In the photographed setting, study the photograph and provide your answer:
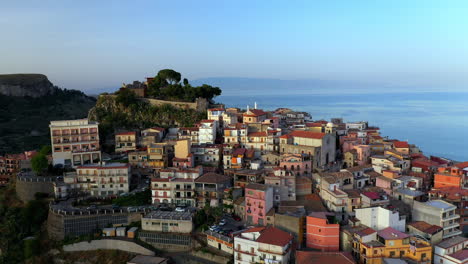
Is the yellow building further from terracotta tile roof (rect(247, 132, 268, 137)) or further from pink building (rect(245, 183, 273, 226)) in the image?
terracotta tile roof (rect(247, 132, 268, 137))

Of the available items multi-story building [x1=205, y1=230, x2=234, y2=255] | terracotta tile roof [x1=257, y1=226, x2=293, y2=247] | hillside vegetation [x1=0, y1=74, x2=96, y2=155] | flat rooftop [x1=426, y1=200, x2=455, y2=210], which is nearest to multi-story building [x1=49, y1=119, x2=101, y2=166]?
multi-story building [x1=205, y1=230, x2=234, y2=255]

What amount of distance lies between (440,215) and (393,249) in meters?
4.70

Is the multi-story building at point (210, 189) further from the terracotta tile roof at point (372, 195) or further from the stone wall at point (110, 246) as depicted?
the terracotta tile roof at point (372, 195)

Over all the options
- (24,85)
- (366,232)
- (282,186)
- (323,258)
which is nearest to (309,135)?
(282,186)

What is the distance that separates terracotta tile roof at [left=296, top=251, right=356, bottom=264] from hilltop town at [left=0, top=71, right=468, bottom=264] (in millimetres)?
52

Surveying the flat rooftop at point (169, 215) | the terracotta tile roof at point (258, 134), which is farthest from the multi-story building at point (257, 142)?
the flat rooftop at point (169, 215)

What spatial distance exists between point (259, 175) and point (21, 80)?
271ft

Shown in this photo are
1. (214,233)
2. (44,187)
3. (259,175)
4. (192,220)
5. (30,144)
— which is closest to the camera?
(214,233)

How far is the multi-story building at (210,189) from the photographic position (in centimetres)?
2608

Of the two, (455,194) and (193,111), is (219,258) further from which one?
(193,111)

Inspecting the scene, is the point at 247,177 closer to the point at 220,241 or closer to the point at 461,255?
the point at 220,241

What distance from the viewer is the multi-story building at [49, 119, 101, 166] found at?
1282 inches

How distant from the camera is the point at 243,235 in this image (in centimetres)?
2088

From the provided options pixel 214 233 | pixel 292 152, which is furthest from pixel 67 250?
pixel 292 152
